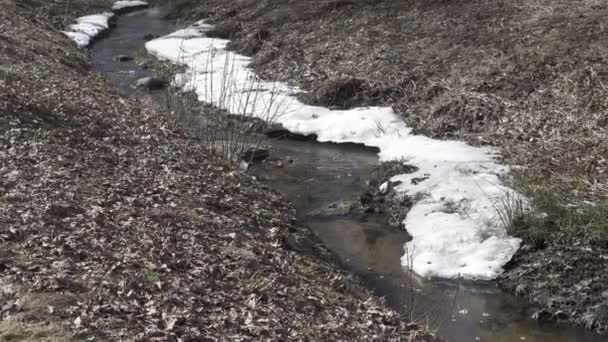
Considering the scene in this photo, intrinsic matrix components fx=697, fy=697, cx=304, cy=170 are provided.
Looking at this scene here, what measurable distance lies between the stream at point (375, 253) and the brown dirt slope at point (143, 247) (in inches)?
31.1

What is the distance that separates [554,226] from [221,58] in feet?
53.0

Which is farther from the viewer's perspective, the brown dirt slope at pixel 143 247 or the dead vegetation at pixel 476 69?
the dead vegetation at pixel 476 69

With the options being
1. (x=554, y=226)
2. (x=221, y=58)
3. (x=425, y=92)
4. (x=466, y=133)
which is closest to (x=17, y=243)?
(x=554, y=226)

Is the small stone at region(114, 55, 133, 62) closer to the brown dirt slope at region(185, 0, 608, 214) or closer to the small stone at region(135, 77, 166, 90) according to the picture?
the brown dirt slope at region(185, 0, 608, 214)

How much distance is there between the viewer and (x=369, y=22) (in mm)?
23141

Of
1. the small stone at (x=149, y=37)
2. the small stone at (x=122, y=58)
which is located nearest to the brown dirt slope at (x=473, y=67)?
the small stone at (x=122, y=58)

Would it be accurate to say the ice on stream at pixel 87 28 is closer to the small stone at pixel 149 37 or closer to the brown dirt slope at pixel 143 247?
the small stone at pixel 149 37

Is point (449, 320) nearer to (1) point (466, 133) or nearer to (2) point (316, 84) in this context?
(1) point (466, 133)

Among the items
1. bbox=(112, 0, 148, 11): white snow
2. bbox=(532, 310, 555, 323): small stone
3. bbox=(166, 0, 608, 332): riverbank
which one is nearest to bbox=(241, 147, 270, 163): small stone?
bbox=(166, 0, 608, 332): riverbank

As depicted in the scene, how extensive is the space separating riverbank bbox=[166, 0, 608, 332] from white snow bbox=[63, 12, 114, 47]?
17.2 ft

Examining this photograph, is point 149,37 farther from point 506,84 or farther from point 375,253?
point 375,253

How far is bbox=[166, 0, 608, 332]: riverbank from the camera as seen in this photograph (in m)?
9.58

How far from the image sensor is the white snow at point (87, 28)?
2698 cm

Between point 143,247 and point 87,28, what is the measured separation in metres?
24.1
